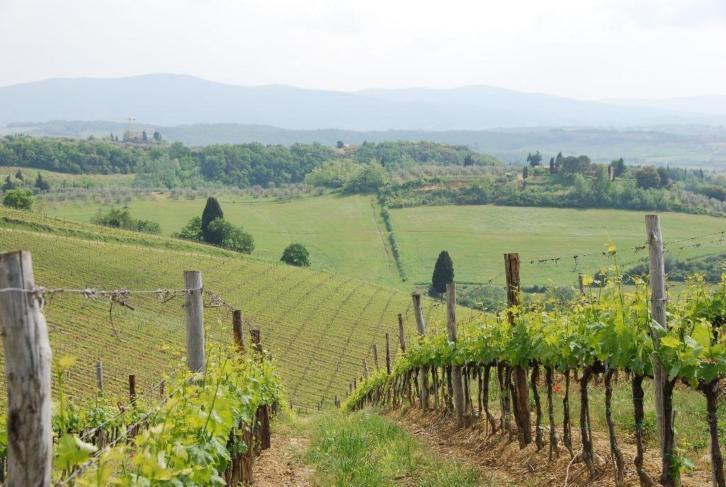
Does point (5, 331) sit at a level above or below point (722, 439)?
above

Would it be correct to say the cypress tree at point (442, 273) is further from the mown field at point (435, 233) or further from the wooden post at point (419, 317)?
the wooden post at point (419, 317)

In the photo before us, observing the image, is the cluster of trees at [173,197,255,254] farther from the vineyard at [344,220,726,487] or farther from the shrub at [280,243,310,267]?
the vineyard at [344,220,726,487]

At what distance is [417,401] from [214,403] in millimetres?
13378

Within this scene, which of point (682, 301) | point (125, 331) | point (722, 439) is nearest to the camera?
point (722, 439)

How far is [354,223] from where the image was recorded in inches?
4104

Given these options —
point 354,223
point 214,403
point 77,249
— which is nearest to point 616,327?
point 214,403

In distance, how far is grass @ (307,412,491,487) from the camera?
26.1ft

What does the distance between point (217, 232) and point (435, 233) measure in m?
26.4

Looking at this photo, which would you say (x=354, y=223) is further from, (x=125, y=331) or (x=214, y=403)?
(x=214, y=403)

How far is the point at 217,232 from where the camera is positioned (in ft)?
282

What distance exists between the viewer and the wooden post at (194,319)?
23.9 feet

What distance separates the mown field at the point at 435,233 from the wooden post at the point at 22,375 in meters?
70.6

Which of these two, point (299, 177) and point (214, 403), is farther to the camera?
point (299, 177)

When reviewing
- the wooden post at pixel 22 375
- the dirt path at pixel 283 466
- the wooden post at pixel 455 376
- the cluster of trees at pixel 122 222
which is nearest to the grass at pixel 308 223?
the cluster of trees at pixel 122 222
